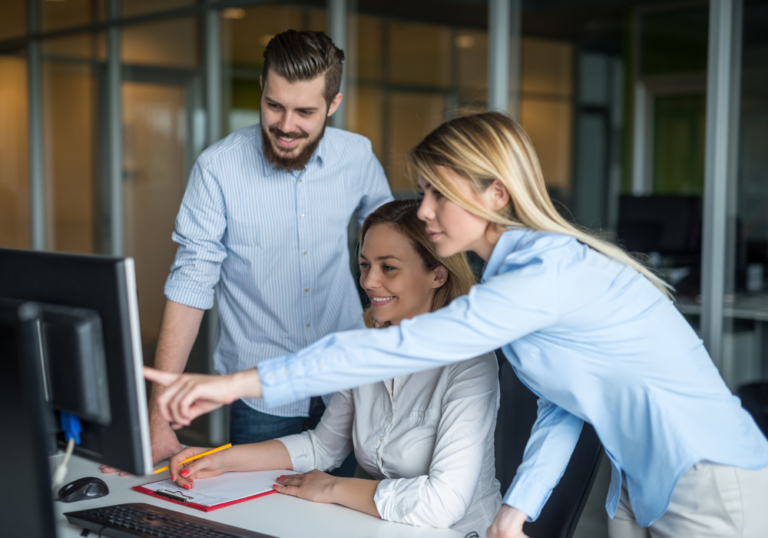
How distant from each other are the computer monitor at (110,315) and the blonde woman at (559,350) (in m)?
0.12

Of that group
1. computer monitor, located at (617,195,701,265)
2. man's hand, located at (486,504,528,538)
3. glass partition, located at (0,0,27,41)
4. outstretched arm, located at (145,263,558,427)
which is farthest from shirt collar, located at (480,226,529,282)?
glass partition, located at (0,0,27,41)

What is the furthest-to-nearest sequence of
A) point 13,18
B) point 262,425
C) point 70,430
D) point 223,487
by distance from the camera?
point 13,18 < point 262,425 < point 223,487 < point 70,430

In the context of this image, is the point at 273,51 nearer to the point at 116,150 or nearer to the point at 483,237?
the point at 483,237

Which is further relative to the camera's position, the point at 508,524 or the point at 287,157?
the point at 287,157

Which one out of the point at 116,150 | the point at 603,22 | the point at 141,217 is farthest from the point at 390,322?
the point at 603,22

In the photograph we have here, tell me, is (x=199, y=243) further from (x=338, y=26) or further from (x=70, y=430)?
(x=338, y=26)

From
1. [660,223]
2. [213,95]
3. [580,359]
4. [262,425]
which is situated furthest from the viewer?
[660,223]

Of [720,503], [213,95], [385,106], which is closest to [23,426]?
[720,503]

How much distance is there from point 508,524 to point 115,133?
180 inches

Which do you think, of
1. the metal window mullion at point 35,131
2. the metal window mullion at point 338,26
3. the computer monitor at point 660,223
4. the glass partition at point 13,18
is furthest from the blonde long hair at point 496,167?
the glass partition at point 13,18

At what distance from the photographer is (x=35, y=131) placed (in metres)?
6.12

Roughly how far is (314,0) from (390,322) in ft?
8.73

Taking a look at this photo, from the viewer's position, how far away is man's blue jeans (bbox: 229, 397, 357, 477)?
7.12ft

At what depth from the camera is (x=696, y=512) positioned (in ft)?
4.31
